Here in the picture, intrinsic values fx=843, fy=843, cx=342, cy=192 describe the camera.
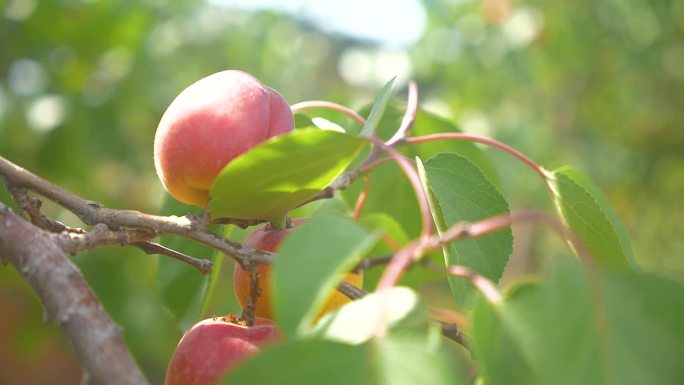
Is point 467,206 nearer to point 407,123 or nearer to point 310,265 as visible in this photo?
point 407,123

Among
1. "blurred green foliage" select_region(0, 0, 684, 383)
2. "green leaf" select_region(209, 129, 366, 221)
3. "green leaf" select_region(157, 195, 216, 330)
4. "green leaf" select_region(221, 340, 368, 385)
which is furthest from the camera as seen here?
"blurred green foliage" select_region(0, 0, 684, 383)

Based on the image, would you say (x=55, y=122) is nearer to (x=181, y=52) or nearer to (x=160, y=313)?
(x=160, y=313)

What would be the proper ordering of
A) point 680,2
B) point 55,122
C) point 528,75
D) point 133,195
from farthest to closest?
point 133,195 → point 680,2 → point 528,75 → point 55,122

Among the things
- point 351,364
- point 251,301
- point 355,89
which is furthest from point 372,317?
Answer: point 355,89

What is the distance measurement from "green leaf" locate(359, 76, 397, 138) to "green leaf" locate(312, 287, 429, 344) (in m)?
0.14

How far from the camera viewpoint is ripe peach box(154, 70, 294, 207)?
1.46 ft

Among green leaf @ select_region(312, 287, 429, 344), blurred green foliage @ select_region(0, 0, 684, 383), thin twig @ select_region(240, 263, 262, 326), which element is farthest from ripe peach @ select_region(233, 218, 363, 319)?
blurred green foliage @ select_region(0, 0, 684, 383)

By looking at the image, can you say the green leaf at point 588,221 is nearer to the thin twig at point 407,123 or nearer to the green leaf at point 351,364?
the thin twig at point 407,123

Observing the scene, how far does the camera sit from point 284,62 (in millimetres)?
3281

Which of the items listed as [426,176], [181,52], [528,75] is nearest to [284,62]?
[181,52]

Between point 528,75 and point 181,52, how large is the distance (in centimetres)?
125

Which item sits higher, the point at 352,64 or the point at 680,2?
the point at 680,2

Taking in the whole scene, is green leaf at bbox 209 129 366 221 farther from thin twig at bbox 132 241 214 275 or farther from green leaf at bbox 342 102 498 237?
green leaf at bbox 342 102 498 237

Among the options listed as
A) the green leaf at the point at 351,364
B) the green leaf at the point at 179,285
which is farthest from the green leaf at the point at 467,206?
the green leaf at the point at 179,285
